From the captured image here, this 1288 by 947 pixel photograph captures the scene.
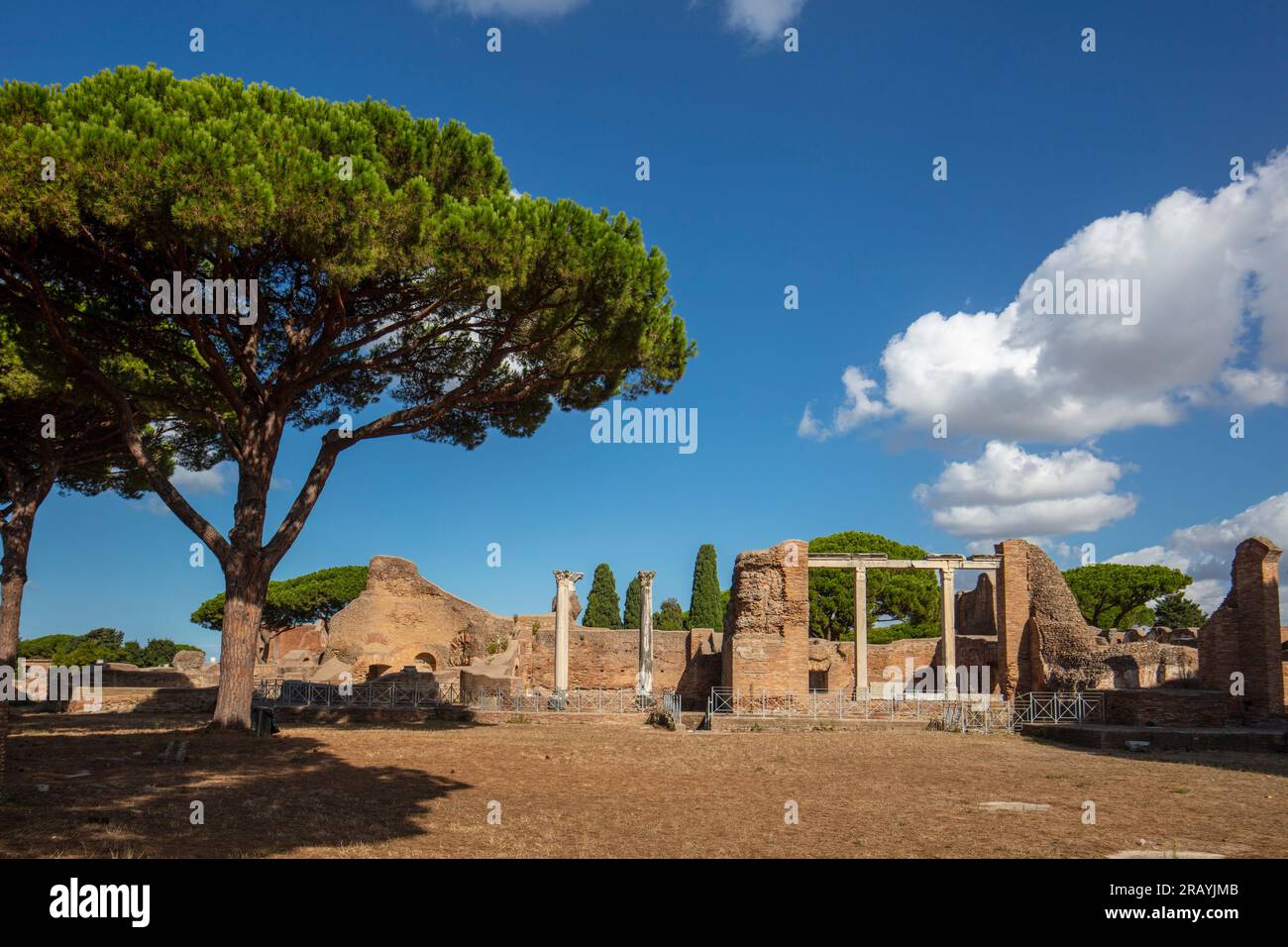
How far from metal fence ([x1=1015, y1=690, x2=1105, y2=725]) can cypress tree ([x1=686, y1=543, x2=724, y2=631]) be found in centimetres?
2945

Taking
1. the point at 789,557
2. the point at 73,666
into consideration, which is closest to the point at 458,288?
the point at 789,557

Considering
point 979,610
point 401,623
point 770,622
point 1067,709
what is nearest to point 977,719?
point 1067,709

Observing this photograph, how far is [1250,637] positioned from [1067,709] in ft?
15.2

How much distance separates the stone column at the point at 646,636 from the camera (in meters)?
25.8

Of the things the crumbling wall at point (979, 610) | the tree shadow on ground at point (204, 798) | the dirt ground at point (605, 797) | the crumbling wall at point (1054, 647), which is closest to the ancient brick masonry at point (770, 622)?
the dirt ground at point (605, 797)

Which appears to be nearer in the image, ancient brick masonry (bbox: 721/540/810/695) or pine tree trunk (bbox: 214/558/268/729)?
pine tree trunk (bbox: 214/558/268/729)

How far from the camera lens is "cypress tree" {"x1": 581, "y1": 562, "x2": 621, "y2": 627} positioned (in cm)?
5281

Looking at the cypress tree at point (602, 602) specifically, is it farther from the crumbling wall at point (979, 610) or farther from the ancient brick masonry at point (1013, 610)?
the ancient brick masonry at point (1013, 610)

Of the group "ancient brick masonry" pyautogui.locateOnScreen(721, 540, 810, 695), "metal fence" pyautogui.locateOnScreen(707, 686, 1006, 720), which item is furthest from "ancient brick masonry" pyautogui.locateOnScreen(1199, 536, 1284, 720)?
"ancient brick masonry" pyautogui.locateOnScreen(721, 540, 810, 695)

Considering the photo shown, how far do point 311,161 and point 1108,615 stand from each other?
150 ft

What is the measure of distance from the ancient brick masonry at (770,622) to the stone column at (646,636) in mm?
2701

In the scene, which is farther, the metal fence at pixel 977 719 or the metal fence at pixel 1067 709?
the metal fence at pixel 1067 709

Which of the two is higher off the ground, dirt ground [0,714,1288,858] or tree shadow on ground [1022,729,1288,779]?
dirt ground [0,714,1288,858]

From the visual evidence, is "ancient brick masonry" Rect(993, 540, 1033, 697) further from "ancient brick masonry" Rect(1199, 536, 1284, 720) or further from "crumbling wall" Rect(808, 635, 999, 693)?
"crumbling wall" Rect(808, 635, 999, 693)
